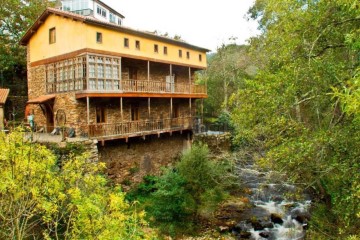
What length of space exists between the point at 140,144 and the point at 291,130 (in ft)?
45.3

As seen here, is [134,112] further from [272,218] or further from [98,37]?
[272,218]

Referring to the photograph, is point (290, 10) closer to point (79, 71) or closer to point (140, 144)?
point (79, 71)

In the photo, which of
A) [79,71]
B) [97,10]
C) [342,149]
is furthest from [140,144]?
[97,10]

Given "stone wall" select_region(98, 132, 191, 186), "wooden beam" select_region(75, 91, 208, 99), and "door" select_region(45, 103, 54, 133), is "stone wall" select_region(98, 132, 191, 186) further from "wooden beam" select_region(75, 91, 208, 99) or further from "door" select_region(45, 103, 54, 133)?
"door" select_region(45, 103, 54, 133)

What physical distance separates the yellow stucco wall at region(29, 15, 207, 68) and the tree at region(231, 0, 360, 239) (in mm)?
11664

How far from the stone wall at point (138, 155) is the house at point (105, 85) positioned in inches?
2.7

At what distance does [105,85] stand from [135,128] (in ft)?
11.2

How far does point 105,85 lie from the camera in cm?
1869

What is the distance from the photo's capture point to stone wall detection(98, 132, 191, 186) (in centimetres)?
1930

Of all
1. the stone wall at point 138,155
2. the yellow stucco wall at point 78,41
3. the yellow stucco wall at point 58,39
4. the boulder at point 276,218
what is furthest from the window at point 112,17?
the boulder at point 276,218

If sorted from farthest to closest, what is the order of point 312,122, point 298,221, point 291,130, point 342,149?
1. point 298,221
2. point 312,122
3. point 291,130
4. point 342,149

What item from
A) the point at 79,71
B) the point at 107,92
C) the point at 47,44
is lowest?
the point at 107,92

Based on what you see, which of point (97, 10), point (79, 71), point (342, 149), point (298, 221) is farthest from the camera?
point (97, 10)

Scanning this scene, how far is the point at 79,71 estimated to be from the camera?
18.2 meters
